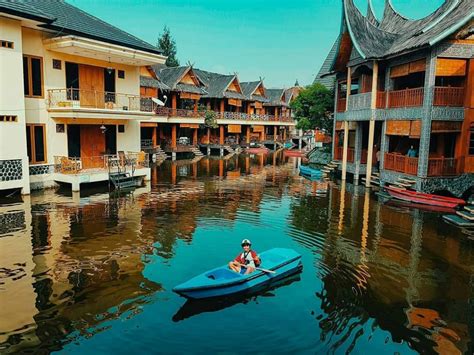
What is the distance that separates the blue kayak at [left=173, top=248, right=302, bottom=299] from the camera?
8820mm

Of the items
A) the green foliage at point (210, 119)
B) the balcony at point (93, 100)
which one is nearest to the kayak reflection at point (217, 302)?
the balcony at point (93, 100)

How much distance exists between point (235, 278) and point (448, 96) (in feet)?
51.9

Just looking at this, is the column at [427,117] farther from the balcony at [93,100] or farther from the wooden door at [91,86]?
the wooden door at [91,86]

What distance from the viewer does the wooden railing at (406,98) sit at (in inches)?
804

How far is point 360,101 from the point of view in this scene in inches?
985

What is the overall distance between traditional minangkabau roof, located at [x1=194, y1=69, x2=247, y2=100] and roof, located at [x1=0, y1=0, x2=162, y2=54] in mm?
21248

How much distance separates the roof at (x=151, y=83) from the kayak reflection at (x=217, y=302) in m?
30.2

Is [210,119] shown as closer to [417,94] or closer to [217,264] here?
[417,94]

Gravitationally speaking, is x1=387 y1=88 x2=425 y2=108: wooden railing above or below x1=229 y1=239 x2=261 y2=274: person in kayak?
above

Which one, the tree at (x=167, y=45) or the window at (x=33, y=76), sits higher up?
the tree at (x=167, y=45)

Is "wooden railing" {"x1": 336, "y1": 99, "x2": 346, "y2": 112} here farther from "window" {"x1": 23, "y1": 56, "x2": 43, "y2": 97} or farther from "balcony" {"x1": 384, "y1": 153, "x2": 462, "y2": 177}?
"window" {"x1": 23, "y1": 56, "x2": 43, "y2": 97}

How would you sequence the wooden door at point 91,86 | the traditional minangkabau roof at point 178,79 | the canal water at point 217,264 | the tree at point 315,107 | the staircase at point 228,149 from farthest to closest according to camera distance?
the staircase at point 228,149
the traditional minangkabau roof at point 178,79
the tree at point 315,107
the wooden door at point 91,86
the canal water at point 217,264

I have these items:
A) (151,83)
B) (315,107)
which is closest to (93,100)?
(151,83)

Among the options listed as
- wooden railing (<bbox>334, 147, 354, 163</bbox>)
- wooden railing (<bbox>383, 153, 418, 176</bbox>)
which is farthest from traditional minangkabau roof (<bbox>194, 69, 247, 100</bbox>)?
wooden railing (<bbox>383, 153, 418, 176</bbox>)
